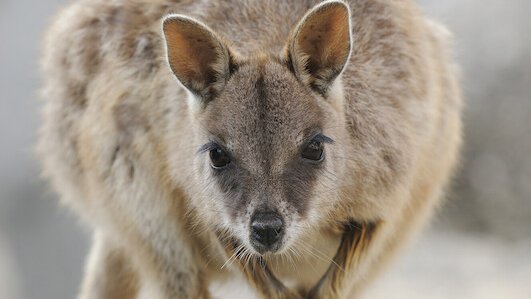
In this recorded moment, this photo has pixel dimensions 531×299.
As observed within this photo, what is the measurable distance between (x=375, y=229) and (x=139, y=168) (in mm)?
1012

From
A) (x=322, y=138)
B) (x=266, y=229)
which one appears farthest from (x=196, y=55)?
(x=266, y=229)

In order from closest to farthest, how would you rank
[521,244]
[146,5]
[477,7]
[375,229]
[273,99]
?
[273,99], [375,229], [146,5], [521,244], [477,7]

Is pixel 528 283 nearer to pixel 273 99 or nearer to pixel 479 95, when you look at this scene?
pixel 479 95

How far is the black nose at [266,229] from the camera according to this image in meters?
3.16

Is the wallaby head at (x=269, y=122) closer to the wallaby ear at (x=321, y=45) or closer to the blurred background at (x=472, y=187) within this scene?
the wallaby ear at (x=321, y=45)

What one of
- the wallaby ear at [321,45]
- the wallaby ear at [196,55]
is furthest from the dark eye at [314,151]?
the wallaby ear at [196,55]

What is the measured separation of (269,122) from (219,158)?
0.76 ft

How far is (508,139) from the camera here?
805 cm

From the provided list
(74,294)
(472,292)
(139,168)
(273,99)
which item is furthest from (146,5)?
(74,294)

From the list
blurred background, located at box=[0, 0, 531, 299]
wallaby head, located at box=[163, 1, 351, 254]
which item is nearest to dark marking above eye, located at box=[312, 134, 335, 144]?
wallaby head, located at box=[163, 1, 351, 254]

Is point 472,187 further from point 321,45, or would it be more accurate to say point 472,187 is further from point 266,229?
point 266,229

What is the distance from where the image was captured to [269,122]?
3.29m

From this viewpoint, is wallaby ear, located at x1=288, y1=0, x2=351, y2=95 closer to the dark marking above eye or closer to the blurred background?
the dark marking above eye

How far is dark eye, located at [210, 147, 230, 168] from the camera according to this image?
3.37 m
